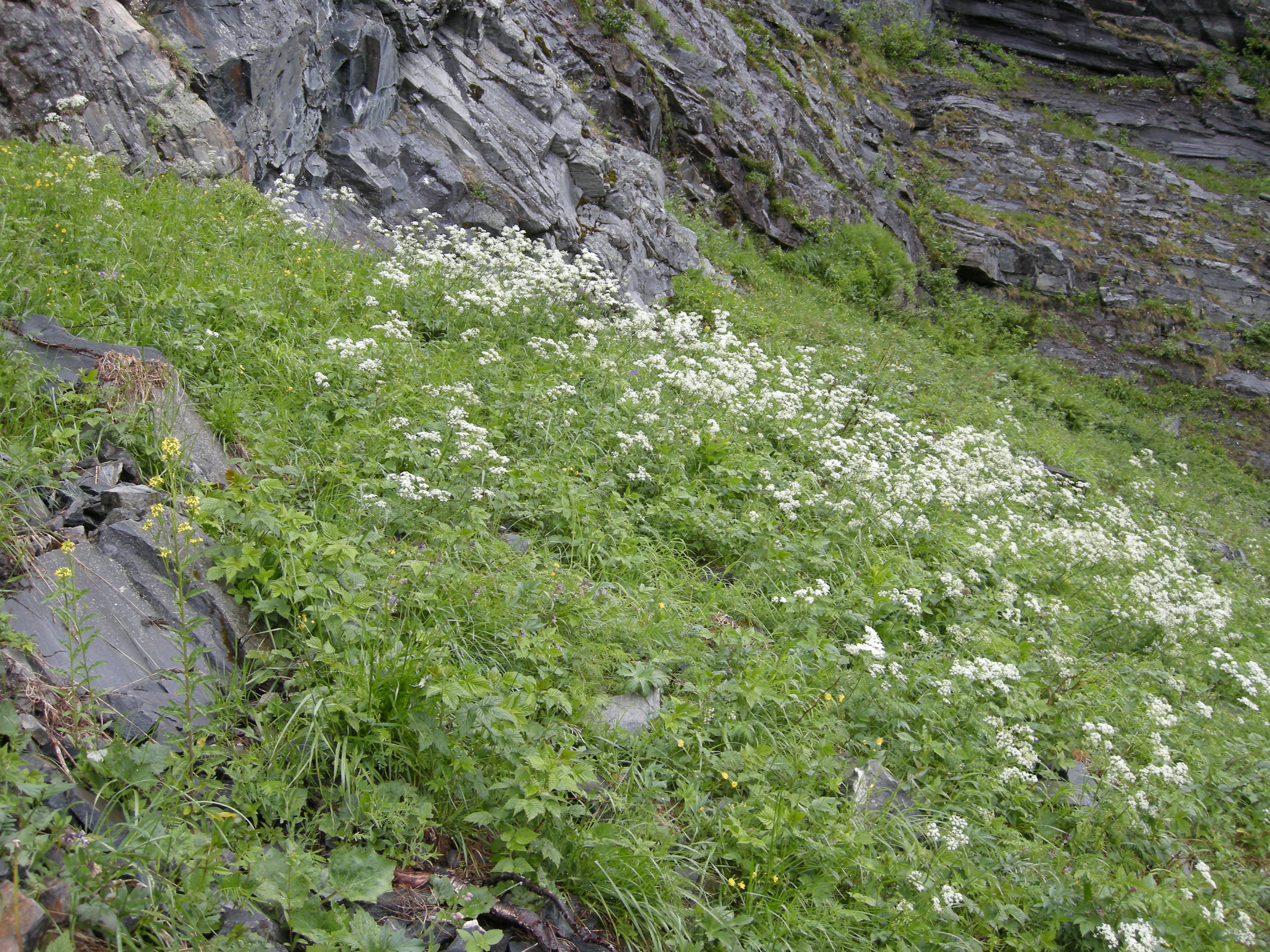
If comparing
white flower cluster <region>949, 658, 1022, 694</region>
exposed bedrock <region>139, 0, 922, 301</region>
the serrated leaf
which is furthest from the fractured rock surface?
exposed bedrock <region>139, 0, 922, 301</region>

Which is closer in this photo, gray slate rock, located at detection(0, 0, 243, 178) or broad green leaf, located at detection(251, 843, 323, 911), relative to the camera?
broad green leaf, located at detection(251, 843, 323, 911)

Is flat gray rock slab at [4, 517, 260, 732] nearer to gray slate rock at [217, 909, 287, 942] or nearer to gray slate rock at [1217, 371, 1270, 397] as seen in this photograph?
gray slate rock at [217, 909, 287, 942]

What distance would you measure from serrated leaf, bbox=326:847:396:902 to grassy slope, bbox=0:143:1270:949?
100mm

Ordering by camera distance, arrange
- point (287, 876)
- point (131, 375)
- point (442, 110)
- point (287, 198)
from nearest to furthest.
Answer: point (287, 876)
point (131, 375)
point (287, 198)
point (442, 110)

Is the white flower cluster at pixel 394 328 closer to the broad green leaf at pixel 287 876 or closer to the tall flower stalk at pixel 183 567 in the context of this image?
the tall flower stalk at pixel 183 567

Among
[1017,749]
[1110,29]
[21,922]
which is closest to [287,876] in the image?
[21,922]

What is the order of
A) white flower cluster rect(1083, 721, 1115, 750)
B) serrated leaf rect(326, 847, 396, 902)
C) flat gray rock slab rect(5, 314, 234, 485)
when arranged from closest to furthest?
serrated leaf rect(326, 847, 396, 902) → flat gray rock slab rect(5, 314, 234, 485) → white flower cluster rect(1083, 721, 1115, 750)

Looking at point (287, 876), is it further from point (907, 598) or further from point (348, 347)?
point (907, 598)

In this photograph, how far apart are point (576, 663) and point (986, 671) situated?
8.50 feet

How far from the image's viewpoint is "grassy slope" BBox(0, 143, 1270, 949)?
2785mm

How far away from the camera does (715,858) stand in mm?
3111

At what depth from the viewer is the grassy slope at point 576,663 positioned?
9.14 feet

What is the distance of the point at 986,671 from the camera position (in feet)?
14.3

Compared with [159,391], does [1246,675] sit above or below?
below
